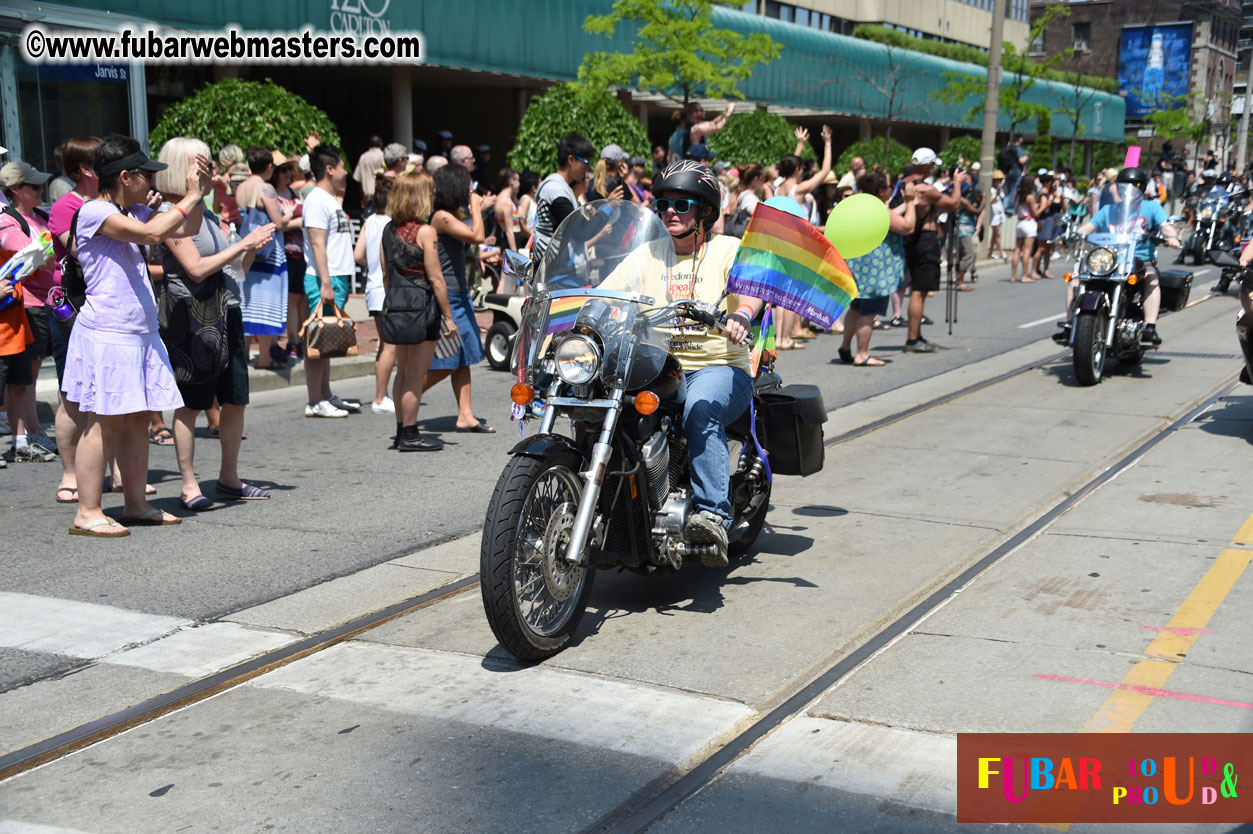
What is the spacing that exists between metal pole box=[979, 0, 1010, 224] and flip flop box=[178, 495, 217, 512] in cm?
2031

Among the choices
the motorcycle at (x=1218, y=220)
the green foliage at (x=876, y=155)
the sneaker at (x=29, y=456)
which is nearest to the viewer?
the sneaker at (x=29, y=456)

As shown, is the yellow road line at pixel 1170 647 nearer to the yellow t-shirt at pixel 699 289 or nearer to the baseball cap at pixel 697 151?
the yellow t-shirt at pixel 699 289

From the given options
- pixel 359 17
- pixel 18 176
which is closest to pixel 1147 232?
pixel 18 176

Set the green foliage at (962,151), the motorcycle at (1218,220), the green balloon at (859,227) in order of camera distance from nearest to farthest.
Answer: the green balloon at (859,227) < the motorcycle at (1218,220) < the green foliage at (962,151)

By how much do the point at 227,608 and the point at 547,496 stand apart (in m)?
1.60

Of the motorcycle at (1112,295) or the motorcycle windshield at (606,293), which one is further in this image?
the motorcycle at (1112,295)

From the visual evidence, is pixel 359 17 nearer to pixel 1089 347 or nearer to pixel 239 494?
pixel 1089 347

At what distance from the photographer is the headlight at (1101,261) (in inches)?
436

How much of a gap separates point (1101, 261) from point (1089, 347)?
2.69ft

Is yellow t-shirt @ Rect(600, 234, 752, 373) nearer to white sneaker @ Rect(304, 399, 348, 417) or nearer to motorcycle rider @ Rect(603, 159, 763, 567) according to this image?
motorcycle rider @ Rect(603, 159, 763, 567)

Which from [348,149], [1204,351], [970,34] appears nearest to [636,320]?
[1204,351]

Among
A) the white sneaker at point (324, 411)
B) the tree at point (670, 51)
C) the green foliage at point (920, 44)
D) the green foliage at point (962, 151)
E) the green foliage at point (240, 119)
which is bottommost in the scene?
the white sneaker at point (324, 411)

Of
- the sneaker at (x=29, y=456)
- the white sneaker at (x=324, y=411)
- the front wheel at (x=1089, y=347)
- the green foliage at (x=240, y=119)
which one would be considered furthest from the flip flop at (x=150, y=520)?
the green foliage at (x=240, y=119)

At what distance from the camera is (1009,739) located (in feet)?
12.9
